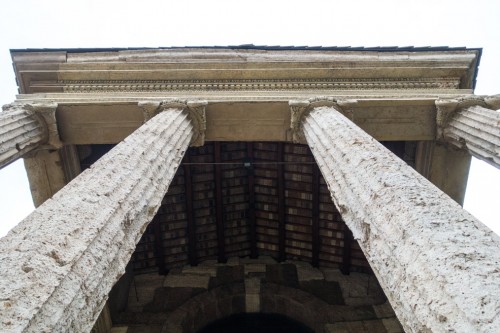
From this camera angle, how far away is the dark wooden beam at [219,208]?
1005 cm

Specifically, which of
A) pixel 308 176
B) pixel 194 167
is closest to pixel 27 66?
pixel 194 167

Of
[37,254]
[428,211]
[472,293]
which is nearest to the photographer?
[472,293]

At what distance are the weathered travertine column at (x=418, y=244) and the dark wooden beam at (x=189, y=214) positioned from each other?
213 inches

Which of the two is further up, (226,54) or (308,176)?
(226,54)

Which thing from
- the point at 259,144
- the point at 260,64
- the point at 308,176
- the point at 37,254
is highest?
the point at 260,64

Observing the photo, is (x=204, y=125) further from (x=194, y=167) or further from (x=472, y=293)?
(x=472, y=293)

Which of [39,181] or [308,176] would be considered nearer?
[39,181]

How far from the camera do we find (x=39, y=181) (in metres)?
8.77

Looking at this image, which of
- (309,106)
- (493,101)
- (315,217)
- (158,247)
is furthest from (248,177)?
(493,101)

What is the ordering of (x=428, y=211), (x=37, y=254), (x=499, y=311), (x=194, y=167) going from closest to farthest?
(x=499, y=311) → (x=37, y=254) → (x=428, y=211) → (x=194, y=167)

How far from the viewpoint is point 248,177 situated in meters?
10.6

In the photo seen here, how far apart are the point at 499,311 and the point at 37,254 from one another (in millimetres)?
2997

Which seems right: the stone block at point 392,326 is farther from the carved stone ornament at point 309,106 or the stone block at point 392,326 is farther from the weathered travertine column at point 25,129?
the weathered travertine column at point 25,129

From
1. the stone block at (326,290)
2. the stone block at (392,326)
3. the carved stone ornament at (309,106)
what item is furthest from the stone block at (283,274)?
the carved stone ornament at (309,106)
